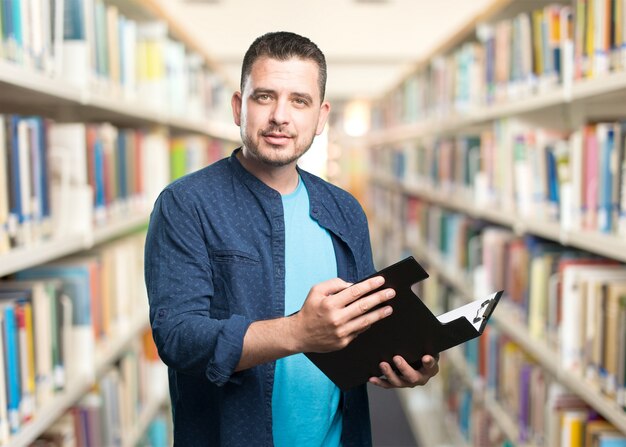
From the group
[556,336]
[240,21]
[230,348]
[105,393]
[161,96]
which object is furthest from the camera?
[240,21]

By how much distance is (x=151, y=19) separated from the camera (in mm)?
3365

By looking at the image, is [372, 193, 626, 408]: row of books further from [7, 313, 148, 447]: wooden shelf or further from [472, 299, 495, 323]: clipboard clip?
[7, 313, 148, 447]: wooden shelf

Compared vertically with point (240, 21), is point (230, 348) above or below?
below

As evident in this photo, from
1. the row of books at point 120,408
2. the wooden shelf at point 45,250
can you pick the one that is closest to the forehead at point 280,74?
the wooden shelf at point 45,250

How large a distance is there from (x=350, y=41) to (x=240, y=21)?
1.32m

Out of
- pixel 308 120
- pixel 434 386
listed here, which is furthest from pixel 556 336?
pixel 434 386

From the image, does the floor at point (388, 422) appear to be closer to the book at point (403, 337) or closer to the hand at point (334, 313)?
the book at point (403, 337)

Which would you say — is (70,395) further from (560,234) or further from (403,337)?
(560,234)

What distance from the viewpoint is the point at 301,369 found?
4.92 feet

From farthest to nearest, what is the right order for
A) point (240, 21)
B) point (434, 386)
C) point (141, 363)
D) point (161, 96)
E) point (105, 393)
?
point (240, 21)
point (434, 386)
point (161, 96)
point (141, 363)
point (105, 393)

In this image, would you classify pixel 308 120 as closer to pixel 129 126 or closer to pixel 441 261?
pixel 129 126

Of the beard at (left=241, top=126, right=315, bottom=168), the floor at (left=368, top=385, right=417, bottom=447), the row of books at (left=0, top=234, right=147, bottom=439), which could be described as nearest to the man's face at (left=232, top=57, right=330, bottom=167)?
the beard at (left=241, top=126, right=315, bottom=168)

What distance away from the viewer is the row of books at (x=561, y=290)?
6.24 feet

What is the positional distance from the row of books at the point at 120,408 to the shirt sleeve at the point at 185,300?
91 cm
